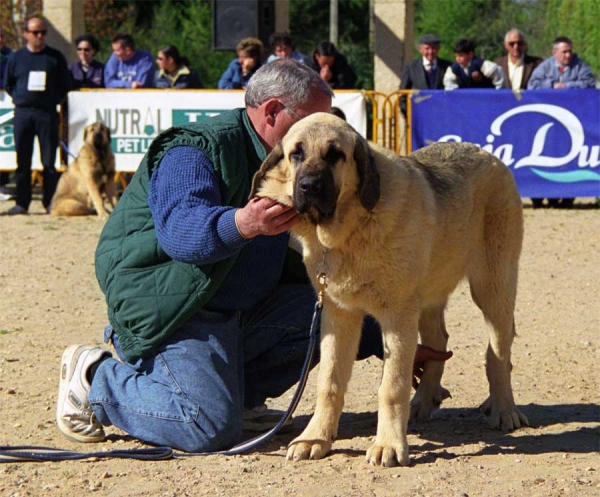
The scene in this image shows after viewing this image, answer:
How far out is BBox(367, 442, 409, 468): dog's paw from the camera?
4.35 meters

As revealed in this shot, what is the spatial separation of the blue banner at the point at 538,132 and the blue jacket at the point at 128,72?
419 centimetres

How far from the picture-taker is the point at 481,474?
14.0 feet

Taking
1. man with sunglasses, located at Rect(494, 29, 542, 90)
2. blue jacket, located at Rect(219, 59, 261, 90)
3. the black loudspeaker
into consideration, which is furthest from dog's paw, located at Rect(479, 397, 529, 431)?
the black loudspeaker

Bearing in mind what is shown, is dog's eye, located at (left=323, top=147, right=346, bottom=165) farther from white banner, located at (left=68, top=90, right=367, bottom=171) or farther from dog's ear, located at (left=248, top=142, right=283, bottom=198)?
white banner, located at (left=68, top=90, right=367, bottom=171)

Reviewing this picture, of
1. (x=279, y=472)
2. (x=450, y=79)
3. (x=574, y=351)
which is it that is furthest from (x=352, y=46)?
(x=279, y=472)

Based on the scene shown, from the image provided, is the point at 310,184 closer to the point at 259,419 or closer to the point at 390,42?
the point at 259,419

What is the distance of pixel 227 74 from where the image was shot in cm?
1459

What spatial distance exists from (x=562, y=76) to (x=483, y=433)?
9.50 meters

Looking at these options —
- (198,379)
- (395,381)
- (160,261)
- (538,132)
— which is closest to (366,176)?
(395,381)

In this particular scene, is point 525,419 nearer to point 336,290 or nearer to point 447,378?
point 447,378

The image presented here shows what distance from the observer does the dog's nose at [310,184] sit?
3994 mm

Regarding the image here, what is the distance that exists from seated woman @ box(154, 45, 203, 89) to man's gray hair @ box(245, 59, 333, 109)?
10.2 meters

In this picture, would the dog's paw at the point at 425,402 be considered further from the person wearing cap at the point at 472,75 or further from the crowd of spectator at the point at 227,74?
the person wearing cap at the point at 472,75

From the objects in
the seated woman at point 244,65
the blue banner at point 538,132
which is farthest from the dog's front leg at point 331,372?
the seated woman at point 244,65
